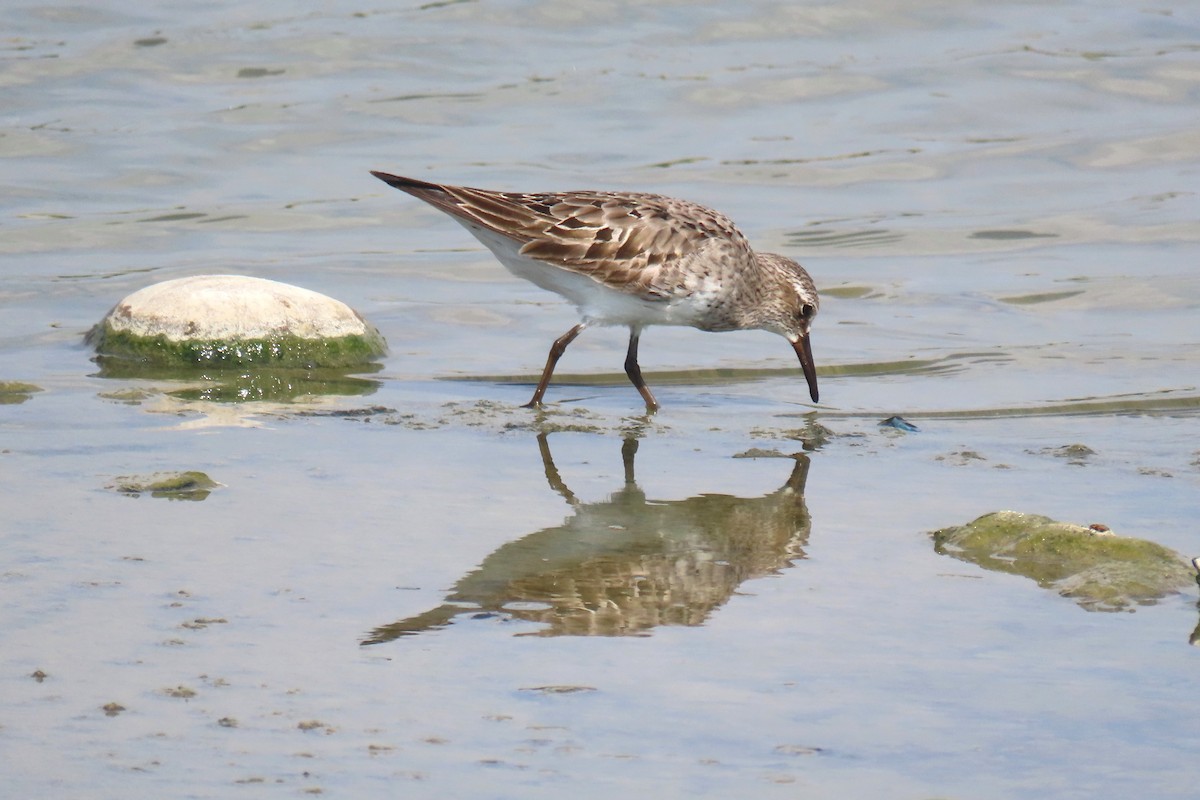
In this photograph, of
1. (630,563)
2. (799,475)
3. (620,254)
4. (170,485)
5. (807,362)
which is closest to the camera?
(630,563)

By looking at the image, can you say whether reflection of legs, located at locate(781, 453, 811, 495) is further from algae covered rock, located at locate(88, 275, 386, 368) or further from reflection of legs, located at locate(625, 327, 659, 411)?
algae covered rock, located at locate(88, 275, 386, 368)

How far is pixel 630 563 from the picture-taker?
16.7 ft

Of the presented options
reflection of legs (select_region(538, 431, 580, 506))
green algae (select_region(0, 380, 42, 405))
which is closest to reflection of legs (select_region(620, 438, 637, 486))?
reflection of legs (select_region(538, 431, 580, 506))

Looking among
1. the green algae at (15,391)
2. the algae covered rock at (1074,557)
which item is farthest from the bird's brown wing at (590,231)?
the algae covered rock at (1074,557)

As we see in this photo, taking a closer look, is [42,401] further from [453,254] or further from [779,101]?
[779,101]

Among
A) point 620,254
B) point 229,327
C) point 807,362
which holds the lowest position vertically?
point 807,362

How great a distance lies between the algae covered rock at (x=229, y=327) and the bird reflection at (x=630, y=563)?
2712 mm

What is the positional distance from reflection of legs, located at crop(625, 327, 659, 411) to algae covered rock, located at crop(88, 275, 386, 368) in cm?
149

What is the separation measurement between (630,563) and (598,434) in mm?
2198

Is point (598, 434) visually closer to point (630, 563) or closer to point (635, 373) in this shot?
point (635, 373)

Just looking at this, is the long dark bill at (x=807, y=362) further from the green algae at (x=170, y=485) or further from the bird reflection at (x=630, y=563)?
the green algae at (x=170, y=485)

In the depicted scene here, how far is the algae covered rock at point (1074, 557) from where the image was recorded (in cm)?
476

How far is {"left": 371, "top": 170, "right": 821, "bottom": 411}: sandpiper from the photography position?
8.12 metres

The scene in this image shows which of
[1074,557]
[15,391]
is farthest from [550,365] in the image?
[1074,557]
